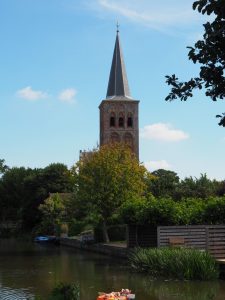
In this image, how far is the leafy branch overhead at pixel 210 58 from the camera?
5.32 metres

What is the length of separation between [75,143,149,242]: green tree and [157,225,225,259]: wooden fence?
17.0m

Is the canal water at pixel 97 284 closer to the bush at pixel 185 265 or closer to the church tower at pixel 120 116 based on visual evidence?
the bush at pixel 185 265

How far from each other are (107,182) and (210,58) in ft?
123

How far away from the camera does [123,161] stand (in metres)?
43.8

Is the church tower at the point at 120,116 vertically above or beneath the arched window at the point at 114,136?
above

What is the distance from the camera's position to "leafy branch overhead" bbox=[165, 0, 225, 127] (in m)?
5.32

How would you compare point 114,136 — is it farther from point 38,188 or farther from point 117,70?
point 38,188

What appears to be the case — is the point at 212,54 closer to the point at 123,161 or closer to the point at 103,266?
the point at 103,266

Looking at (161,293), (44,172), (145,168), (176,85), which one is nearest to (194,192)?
(145,168)

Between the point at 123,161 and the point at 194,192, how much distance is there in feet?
59.4

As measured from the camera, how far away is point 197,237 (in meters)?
24.8

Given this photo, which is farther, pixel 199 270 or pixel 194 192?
pixel 194 192

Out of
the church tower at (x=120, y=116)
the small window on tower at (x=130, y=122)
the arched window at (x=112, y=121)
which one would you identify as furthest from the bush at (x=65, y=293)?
the small window on tower at (x=130, y=122)

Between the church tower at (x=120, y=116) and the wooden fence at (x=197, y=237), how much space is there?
68.2m
